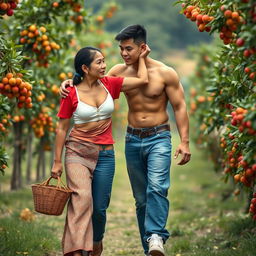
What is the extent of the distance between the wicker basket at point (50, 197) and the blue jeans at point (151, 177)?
823 millimetres

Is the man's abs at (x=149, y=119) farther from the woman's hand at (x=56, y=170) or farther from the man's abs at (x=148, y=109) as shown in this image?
the woman's hand at (x=56, y=170)

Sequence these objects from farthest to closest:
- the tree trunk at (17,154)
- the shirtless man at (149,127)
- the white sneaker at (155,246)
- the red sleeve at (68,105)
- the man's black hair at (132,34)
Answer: the tree trunk at (17,154), the man's black hair at (132,34), the shirtless man at (149,127), the red sleeve at (68,105), the white sneaker at (155,246)

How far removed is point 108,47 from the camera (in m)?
19.8

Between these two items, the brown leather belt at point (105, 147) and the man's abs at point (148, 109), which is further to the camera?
the man's abs at point (148, 109)

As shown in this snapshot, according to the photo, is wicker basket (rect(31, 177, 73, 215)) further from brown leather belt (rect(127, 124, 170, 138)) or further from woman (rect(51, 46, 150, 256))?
brown leather belt (rect(127, 124, 170, 138))

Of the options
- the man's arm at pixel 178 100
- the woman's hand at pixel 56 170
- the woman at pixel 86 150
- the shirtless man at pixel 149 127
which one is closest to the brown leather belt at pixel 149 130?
the shirtless man at pixel 149 127

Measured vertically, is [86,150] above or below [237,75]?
below

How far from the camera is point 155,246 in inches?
226

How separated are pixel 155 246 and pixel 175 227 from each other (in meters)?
3.28

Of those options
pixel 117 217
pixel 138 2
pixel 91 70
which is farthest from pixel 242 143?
pixel 138 2

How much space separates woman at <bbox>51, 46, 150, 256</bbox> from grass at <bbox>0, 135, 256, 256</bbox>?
0.95 metres

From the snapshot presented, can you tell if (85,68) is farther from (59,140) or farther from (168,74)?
(168,74)

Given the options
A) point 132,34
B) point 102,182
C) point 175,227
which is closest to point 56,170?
point 102,182

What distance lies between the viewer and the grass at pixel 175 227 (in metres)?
6.99
